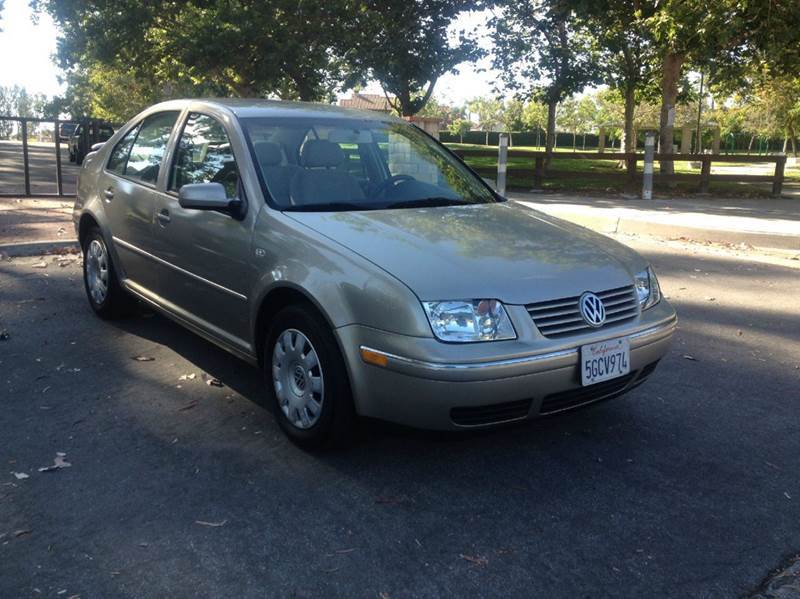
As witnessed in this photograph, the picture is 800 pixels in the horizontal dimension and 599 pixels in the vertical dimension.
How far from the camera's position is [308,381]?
347cm

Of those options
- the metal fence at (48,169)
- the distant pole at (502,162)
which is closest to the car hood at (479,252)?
the metal fence at (48,169)

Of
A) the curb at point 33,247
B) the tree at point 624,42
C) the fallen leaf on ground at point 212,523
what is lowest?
the fallen leaf on ground at point 212,523

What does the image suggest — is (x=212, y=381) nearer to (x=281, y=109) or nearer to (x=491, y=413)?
(x=281, y=109)

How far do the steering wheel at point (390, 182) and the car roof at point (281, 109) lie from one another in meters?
0.57

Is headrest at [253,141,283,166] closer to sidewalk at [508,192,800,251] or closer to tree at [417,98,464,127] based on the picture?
sidewalk at [508,192,800,251]

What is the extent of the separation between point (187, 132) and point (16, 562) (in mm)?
2762

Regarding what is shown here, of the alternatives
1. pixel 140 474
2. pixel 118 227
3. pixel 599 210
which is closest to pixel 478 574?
pixel 140 474

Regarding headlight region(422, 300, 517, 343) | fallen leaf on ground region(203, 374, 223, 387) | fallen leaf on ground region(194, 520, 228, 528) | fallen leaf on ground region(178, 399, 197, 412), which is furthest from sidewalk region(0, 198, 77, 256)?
headlight region(422, 300, 517, 343)

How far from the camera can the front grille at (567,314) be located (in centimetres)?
317

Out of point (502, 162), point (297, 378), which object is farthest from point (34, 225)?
point (502, 162)

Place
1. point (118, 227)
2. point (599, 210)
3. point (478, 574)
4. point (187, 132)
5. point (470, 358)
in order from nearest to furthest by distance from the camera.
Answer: point (478, 574) < point (470, 358) < point (187, 132) < point (118, 227) < point (599, 210)

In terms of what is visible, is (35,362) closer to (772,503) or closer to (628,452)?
(628,452)

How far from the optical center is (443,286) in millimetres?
3109

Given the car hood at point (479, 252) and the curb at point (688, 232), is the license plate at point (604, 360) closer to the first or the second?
the car hood at point (479, 252)
